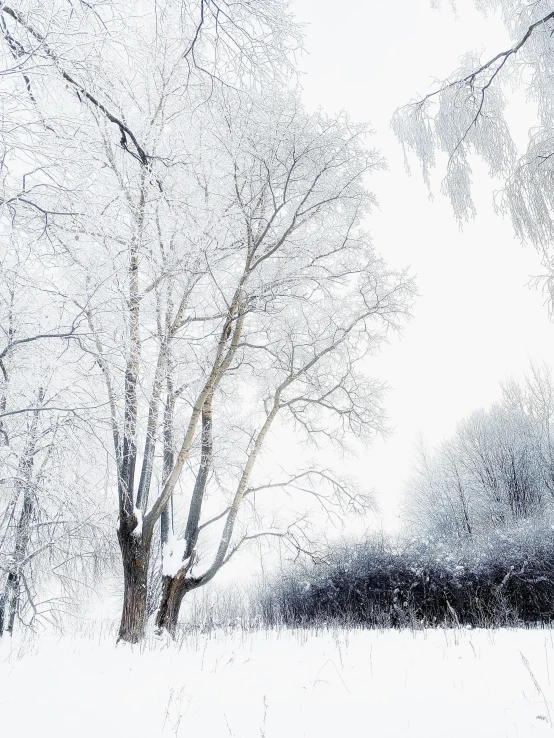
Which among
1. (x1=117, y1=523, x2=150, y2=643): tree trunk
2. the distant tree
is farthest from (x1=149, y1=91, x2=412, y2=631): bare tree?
the distant tree

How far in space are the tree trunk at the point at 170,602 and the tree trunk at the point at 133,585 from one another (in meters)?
0.47

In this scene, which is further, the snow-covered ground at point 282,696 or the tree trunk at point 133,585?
the tree trunk at point 133,585

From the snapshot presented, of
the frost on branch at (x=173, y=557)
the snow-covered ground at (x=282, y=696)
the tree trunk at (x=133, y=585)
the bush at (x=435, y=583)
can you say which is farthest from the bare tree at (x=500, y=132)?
the bush at (x=435, y=583)

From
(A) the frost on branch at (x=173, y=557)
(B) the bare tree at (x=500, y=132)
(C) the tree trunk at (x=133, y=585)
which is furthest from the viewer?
(A) the frost on branch at (x=173, y=557)

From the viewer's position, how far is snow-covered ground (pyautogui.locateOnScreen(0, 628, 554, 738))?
206cm

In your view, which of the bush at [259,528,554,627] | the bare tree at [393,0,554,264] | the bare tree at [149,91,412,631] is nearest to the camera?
the bare tree at [393,0,554,264]

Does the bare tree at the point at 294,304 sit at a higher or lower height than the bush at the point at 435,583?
higher

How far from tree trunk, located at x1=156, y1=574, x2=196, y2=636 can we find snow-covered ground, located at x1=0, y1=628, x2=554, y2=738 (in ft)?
6.53

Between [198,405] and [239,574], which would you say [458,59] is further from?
[239,574]

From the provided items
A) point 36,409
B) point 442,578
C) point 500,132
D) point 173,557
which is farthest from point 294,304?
point 442,578

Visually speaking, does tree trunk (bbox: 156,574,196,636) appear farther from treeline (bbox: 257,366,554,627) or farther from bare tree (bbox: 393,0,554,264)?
bare tree (bbox: 393,0,554,264)

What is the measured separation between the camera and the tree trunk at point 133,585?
555cm

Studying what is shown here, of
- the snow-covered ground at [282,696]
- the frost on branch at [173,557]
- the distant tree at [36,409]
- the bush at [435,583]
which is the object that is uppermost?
the distant tree at [36,409]

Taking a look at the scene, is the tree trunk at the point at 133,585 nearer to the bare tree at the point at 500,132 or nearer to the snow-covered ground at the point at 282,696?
the snow-covered ground at the point at 282,696
